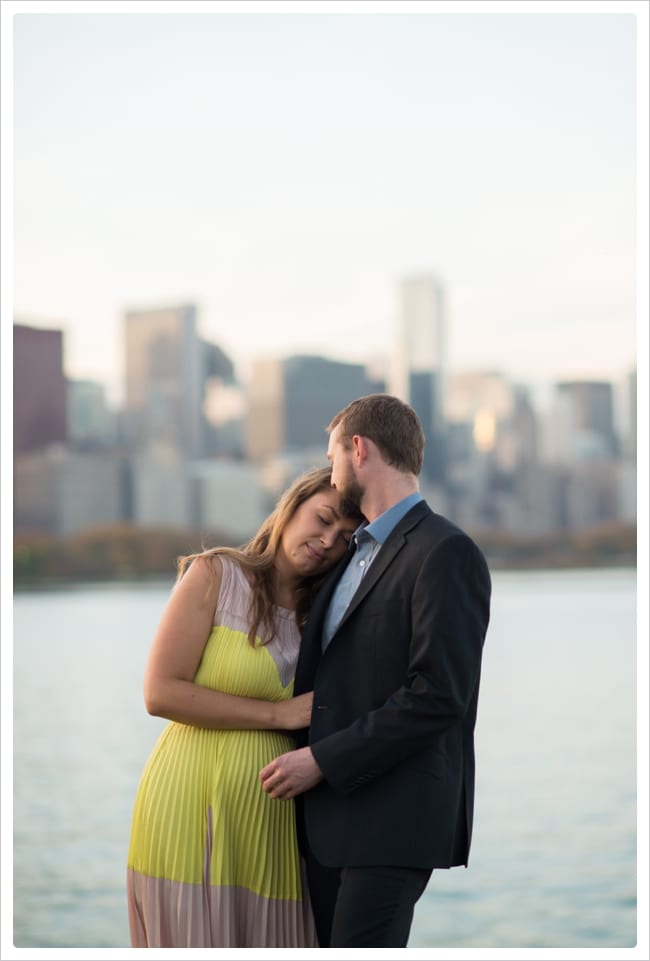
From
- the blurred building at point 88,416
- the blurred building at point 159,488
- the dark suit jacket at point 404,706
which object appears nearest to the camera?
the dark suit jacket at point 404,706

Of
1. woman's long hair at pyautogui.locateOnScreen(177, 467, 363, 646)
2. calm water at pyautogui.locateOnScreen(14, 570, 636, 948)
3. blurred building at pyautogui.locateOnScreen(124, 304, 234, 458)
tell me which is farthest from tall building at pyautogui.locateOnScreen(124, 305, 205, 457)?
woman's long hair at pyautogui.locateOnScreen(177, 467, 363, 646)

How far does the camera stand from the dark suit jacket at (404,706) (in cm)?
256

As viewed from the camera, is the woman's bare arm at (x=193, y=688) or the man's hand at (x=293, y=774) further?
the woman's bare arm at (x=193, y=688)

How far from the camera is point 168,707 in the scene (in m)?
2.84

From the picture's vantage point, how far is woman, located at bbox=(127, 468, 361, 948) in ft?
9.40

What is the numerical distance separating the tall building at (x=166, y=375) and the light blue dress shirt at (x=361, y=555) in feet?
246

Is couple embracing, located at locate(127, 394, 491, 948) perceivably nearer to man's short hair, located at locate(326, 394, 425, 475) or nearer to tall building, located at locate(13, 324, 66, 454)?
man's short hair, located at locate(326, 394, 425, 475)

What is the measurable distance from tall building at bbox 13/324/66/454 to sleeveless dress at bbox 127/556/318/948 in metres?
48.9

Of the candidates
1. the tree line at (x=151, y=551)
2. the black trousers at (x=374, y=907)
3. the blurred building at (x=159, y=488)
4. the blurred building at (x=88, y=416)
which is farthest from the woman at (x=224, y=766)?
the blurred building at (x=88, y=416)

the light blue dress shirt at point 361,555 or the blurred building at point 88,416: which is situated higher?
the blurred building at point 88,416

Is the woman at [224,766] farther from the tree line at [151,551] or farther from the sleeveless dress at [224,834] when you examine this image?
the tree line at [151,551]

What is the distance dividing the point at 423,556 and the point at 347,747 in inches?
17.3

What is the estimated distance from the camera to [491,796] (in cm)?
1952

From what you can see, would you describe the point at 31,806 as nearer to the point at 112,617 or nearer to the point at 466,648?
the point at 466,648
